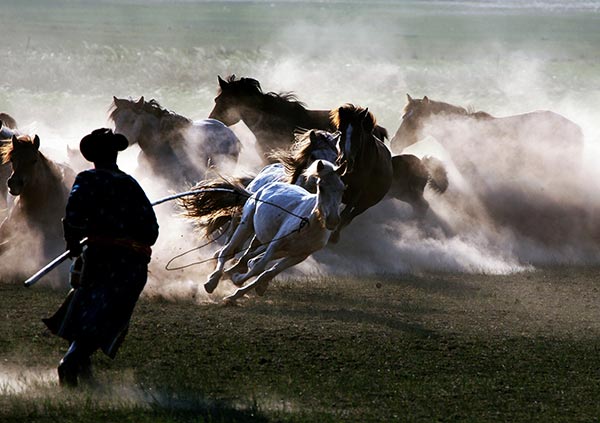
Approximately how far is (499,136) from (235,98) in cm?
460

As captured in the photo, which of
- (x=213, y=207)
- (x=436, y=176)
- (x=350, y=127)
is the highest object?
(x=350, y=127)

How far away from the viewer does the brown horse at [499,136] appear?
22.8 meters

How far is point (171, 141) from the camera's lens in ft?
64.4

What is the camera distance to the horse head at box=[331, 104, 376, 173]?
16078 mm

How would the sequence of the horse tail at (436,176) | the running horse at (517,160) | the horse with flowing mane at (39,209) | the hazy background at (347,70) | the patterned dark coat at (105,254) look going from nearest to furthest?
the patterned dark coat at (105,254)
the horse with flowing mane at (39,209)
the hazy background at (347,70)
the running horse at (517,160)
the horse tail at (436,176)

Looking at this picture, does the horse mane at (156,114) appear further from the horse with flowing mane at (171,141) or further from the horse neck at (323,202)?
the horse neck at (323,202)

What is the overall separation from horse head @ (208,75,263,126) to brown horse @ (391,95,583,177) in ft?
12.3

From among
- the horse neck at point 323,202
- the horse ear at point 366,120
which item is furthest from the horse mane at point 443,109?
the horse neck at point 323,202

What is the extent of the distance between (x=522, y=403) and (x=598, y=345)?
2535mm

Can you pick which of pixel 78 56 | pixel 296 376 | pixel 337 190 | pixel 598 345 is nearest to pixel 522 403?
pixel 296 376

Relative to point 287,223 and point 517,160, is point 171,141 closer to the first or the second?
point 517,160

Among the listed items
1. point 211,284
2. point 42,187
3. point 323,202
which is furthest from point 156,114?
point 323,202

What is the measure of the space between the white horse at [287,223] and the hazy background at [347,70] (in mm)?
946

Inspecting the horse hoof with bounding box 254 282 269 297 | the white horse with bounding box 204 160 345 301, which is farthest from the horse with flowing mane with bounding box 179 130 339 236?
the horse hoof with bounding box 254 282 269 297
